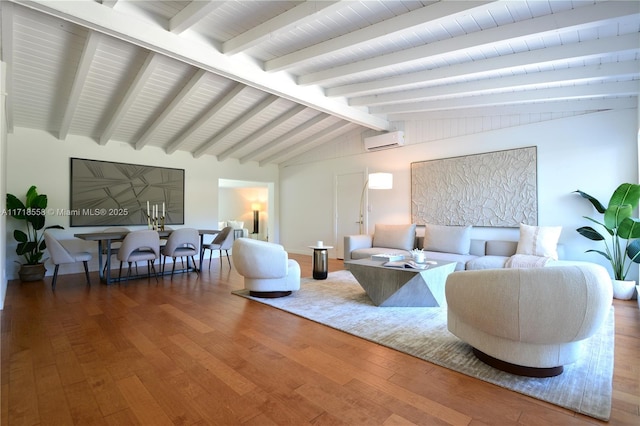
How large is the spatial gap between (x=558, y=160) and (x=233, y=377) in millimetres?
5128

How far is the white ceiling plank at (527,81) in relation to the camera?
11.2ft

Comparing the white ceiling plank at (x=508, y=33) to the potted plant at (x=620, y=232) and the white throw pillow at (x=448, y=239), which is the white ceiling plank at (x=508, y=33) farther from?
the white throw pillow at (x=448, y=239)

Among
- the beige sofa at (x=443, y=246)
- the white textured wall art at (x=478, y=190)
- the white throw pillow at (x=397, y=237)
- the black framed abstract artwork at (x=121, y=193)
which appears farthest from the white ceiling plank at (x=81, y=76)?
the white textured wall art at (x=478, y=190)

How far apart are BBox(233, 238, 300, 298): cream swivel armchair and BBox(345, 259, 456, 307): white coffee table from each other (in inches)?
31.5

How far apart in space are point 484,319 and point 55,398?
2.59 meters

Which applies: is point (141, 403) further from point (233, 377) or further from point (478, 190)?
point (478, 190)

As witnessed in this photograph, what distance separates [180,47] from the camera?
3420 mm

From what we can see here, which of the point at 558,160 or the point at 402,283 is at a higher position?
the point at 558,160

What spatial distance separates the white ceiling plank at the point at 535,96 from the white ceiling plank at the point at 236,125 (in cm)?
228

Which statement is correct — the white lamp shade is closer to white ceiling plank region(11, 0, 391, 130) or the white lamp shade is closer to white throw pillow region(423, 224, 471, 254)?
white throw pillow region(423, 224, 471, 254)

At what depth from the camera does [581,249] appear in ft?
14.6

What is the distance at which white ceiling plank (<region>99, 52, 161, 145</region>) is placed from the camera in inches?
151

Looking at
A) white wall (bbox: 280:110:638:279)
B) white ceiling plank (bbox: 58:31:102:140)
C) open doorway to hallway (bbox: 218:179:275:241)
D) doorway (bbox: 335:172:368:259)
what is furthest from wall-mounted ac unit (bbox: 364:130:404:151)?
open doorway to hallway (bbox: 218:179:275:241)

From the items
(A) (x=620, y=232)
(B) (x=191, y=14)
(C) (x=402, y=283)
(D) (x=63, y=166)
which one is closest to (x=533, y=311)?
(C) (x=402, y=283)
